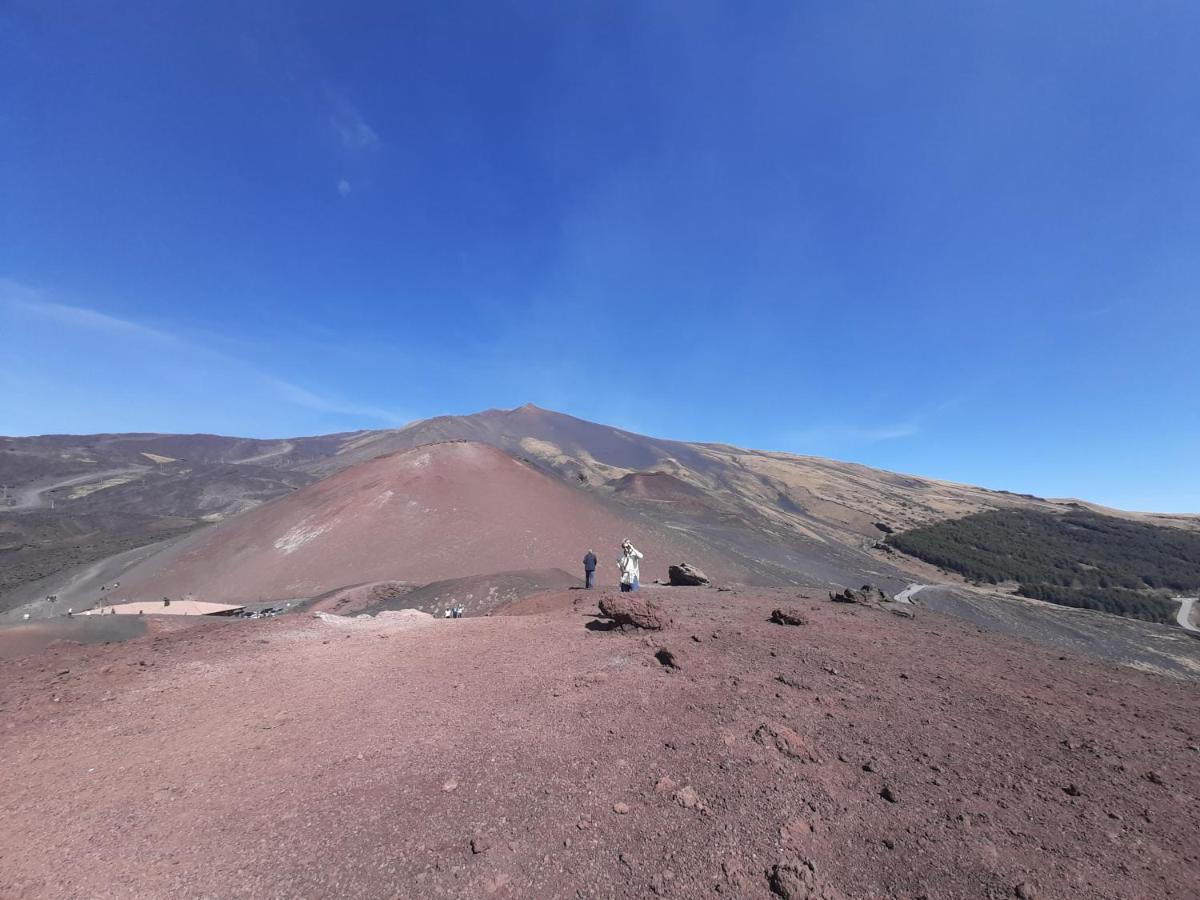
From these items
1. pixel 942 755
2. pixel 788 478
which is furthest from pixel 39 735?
pixel 788 478

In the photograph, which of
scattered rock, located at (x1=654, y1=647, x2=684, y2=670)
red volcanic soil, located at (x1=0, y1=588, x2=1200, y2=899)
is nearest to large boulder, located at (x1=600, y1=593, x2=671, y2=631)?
red volcanic soil, located at (x1=0, y1=588, x2=1200, y2=899)

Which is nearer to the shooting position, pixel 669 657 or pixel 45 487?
pixel 669 657

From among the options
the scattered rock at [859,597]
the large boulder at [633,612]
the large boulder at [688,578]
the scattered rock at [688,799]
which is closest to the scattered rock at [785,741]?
the scattered rock at [688,799]

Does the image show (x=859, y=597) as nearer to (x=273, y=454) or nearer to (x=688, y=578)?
(x=688, y=578)

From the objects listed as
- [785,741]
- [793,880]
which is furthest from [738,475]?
[793,880]

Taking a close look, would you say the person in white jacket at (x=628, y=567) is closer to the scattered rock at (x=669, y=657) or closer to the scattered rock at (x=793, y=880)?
the scattered rock at (x=669, y=657)
